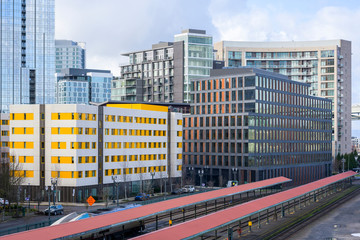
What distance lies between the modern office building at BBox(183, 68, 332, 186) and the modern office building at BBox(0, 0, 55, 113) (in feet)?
278

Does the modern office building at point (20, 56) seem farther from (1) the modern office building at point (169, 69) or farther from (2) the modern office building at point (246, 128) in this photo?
(2) the modern office building at point (246, 128)

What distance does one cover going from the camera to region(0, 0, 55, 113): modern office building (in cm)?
19162

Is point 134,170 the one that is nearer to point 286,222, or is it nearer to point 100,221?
point 286,222

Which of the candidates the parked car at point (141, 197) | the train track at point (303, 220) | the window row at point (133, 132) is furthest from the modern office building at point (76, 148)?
the train track at point (303, 220)

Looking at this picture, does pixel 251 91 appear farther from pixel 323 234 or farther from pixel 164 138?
pixel 323 234

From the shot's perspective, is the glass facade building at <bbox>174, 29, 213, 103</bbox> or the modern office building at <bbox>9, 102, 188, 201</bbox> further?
the glass facade building at <bbox>174, 29, 213, 103</bbox>

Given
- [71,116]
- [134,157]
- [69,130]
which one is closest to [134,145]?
[134,157]

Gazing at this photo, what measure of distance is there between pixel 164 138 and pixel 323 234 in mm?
62217

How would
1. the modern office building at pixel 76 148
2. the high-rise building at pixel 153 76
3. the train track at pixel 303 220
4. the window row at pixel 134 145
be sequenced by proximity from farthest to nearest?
1. the high-rise building at pixel 153 76
2. the window row at pixel 134 145
3. the modern office building at pixel 76 148
4. the train track at pixel 303 220

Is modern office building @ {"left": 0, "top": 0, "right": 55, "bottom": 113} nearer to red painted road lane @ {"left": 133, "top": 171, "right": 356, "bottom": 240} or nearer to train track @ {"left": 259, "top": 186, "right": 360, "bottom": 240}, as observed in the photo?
train track @ {"left": 259, "top": 186, "right": 360, "bottom": 240}

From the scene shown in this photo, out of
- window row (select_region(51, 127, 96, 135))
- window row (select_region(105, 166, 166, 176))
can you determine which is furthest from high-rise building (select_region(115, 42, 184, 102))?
window row (select_region(51, 127, 96, 135))

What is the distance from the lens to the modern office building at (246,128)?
12406 cm

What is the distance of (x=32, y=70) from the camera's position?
197 metres

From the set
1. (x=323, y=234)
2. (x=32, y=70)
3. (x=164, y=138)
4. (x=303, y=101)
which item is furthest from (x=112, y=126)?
(x=32, y=70)
